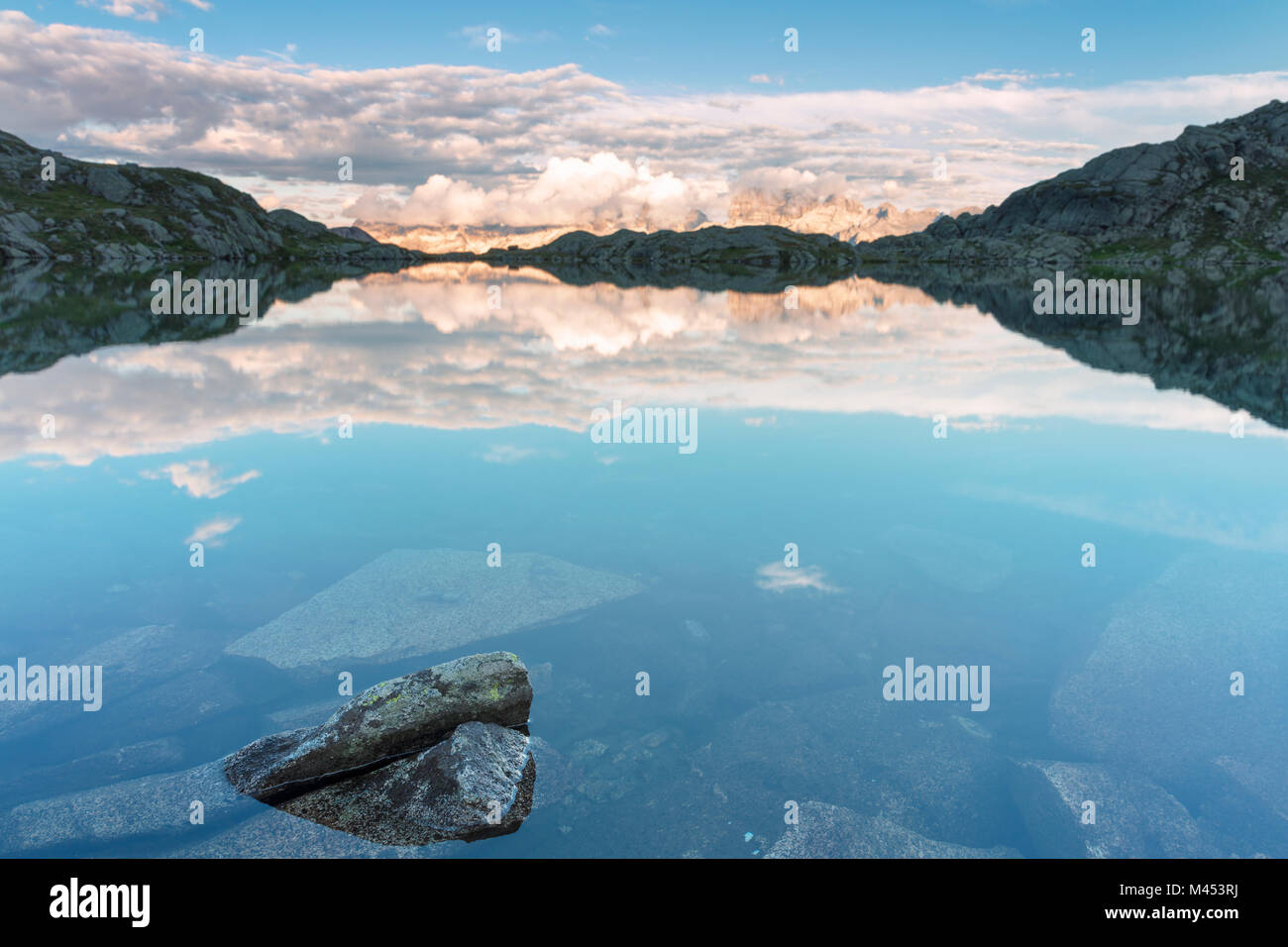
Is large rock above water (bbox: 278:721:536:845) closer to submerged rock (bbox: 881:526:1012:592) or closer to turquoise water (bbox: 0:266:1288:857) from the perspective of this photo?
turquoise water (bbox: 0:266:1288:857)

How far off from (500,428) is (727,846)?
85.1 feet

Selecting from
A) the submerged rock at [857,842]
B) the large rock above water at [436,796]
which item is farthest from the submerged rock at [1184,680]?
the large rock above water at [436,796]

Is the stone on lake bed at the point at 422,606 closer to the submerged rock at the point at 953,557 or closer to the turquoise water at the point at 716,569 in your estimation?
the turquoise water at the point at 716,569

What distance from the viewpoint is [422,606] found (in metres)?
18.5

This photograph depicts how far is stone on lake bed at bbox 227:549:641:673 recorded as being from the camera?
1650 cm

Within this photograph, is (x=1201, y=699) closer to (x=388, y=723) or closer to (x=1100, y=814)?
(x=1100, y=814)

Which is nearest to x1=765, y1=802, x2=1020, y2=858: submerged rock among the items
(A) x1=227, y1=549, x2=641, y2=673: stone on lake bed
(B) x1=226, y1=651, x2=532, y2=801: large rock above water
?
(B) x1=226, y1=651, x2=532, y2=801: large rock above water

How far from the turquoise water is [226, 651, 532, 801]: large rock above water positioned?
88 centimetres

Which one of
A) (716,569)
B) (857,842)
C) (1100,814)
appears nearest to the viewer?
(857,842)

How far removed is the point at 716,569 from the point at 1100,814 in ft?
33.7

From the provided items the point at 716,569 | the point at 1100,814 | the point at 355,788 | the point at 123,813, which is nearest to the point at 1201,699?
the point at 1100,814

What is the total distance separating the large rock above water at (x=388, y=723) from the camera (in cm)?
1212
